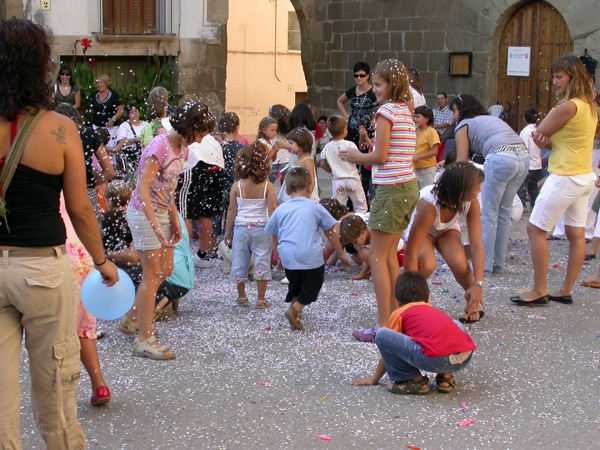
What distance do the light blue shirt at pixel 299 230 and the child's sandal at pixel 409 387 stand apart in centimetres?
150

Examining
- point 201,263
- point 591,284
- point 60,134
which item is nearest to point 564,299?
point 591,284

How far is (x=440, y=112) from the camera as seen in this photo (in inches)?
570

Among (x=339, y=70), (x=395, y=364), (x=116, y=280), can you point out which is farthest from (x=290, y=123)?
(x=339, y=70)

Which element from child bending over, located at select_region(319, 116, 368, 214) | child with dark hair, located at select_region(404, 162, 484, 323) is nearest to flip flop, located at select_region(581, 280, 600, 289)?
child with dark hair, located at select_region(404, 162, 484, 323)

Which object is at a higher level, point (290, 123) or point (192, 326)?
point (290, 123)

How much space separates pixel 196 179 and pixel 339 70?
11.1m

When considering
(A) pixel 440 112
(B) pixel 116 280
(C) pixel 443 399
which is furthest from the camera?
(A) pixel 440 112

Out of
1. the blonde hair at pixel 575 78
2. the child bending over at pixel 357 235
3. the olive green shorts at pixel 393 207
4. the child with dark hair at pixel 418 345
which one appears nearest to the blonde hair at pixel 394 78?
the olive green shorts at pixel 393 207

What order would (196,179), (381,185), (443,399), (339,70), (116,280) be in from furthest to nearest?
(339,70), (196,179), (381,185), (443,399), (116,280)

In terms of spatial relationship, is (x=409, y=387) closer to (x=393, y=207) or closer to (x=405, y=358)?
(x=405, y=358)

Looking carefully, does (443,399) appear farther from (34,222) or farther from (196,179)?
(196,179)

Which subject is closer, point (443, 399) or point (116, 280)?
point (116, 280)

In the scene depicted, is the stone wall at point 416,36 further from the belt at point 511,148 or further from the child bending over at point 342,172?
the belt at point 511,148

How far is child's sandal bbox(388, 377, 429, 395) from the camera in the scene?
16.4 feet
